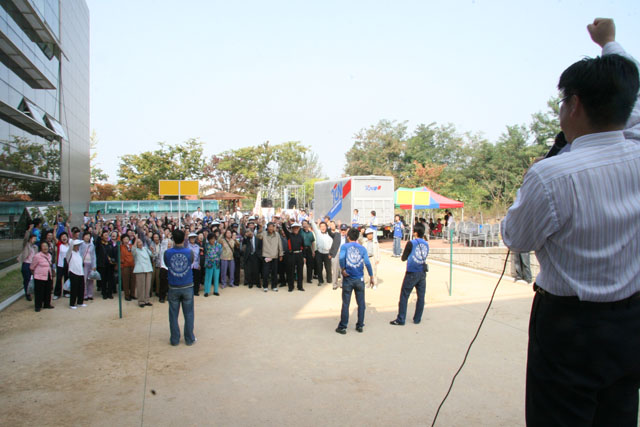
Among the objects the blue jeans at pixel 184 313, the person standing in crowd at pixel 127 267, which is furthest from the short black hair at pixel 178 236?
the person standing in crowd at pixel 127 267

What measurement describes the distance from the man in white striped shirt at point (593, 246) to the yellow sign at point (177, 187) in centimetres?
1536

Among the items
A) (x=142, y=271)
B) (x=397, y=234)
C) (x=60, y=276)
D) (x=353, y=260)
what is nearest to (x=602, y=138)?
(x=353, y=260)

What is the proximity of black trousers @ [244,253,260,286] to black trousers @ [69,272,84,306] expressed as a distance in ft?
13.5

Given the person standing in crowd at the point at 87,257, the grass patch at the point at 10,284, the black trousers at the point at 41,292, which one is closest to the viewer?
the black trousers at the point at 41,292

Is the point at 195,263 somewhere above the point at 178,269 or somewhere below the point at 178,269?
below

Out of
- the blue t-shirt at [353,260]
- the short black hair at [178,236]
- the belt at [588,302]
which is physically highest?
the belt at [588,302]

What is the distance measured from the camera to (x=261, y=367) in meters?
5.62

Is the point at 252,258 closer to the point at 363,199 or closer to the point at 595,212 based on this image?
the point at 595,212

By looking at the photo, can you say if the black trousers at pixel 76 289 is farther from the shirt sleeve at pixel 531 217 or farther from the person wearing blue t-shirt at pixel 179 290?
the shirt sleeve at pixel 531 217

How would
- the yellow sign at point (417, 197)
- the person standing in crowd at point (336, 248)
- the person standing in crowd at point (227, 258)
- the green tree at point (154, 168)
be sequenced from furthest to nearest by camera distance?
the green tree at point (154, 168) < the yellow sign at point (417, 197) < the person standing in crowd at point (227, 258) < the person standing in crowd at point (336, 248)

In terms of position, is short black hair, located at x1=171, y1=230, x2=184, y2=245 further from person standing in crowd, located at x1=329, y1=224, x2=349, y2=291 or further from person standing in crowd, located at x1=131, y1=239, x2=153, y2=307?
person standing in crowd, located at x1=329, y1=224, x2=349, y2=291

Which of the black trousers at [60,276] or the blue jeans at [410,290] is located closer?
the blue jeans at [410,290]

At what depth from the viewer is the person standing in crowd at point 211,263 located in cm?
1057

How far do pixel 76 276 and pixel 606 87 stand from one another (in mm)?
10269
